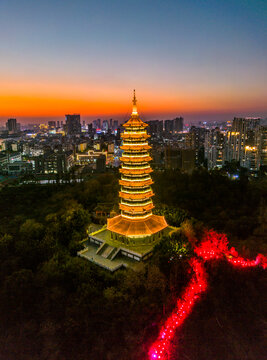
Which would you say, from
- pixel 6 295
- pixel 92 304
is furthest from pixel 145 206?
pixel 6 295

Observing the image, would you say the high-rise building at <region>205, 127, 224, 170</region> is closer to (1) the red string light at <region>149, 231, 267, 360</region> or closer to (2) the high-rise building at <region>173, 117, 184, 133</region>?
(1) the red string light at <region>149, 231, 267, 360</region>

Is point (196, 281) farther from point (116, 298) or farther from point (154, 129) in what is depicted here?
point (154, 129)

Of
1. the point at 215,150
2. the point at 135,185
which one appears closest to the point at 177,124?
the point at 215,150

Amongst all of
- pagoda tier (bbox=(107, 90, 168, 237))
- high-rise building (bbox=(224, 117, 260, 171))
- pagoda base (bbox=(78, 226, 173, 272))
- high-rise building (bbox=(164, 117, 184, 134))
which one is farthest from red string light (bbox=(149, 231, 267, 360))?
high-rise building (bbox=(164, 117, 184, 134))

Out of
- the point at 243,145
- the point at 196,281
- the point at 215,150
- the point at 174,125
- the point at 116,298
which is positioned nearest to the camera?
the point at 116,298

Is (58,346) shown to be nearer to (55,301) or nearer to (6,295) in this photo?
(55,301)

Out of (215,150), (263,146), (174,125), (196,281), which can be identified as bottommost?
(196,281)
